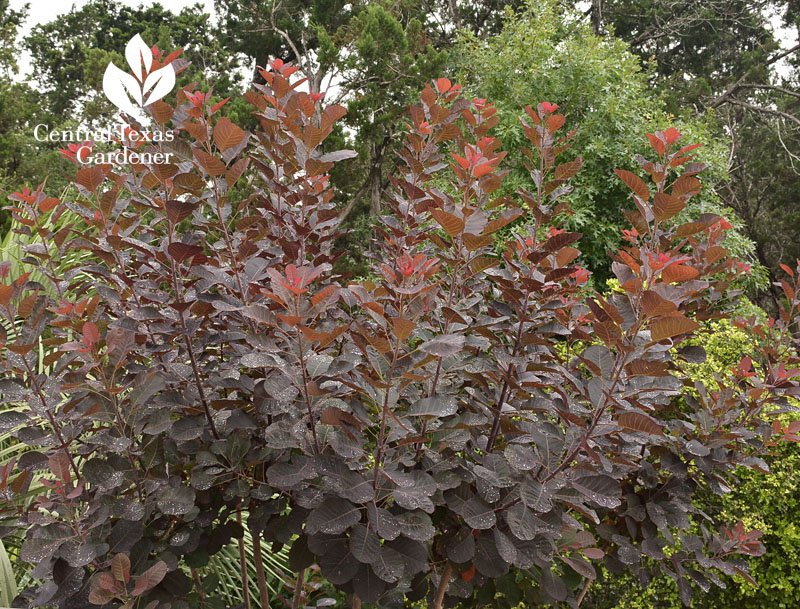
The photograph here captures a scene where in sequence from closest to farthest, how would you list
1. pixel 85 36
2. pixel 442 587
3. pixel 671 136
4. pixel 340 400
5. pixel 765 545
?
pixel 340 400 < pixel 671 136 < pixel 442 587 < pixel 765 545 < pixel 85 36

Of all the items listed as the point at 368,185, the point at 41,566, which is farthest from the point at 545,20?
the point at 41,566

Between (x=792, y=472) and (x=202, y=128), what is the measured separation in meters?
2.59

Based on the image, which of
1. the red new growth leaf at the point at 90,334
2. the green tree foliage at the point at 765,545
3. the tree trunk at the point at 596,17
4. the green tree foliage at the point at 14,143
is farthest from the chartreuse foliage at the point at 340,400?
the tree trunk at the point at 596,17

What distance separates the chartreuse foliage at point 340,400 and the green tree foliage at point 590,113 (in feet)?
16.2

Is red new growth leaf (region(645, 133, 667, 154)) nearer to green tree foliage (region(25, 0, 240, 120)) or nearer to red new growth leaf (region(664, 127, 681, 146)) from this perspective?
red new growth leaf (region(664, 127, 681, 146))

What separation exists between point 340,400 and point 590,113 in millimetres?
6699

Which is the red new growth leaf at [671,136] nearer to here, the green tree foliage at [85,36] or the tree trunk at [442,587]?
the tree trunk at [442,587]

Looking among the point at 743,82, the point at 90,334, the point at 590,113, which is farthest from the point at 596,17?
the point at 90,334

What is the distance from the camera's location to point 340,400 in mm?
1188

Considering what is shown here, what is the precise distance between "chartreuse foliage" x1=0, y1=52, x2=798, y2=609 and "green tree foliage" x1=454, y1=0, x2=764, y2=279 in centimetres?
494

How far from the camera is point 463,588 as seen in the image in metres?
1.35

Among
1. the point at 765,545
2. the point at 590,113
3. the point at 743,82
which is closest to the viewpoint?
the point at 765,545

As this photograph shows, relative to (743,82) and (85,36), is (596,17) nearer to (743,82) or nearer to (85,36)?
(743,82)

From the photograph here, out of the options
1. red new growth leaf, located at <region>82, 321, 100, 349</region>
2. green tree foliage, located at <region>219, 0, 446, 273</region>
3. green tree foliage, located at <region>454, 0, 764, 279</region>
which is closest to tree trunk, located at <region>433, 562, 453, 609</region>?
red new growth leaf, located at <region>82, 321, 100, 349</region>
